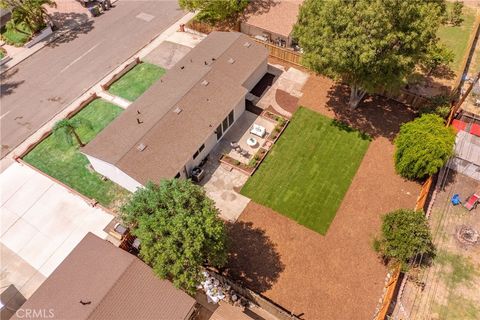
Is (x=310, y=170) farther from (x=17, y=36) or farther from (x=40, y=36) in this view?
(x=17, y=36)

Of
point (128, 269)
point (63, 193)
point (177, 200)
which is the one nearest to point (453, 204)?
point (177, 200)

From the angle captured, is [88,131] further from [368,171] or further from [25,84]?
[368,171]

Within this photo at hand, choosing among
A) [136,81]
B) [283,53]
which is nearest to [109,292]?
[136,81]

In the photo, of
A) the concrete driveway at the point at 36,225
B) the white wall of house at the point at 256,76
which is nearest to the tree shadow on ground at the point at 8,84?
the concrete driveway at the point at 36,225

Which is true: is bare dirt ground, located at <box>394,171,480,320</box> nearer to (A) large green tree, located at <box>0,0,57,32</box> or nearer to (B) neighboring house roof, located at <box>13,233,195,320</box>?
(B) neighboring house roof, located at <box>13,233,195,320</box>

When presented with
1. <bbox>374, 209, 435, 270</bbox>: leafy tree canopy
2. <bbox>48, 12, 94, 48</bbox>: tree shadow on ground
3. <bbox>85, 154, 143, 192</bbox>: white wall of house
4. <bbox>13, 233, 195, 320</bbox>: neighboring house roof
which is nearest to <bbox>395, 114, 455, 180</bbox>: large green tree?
<bbox>374, 209, 435, 270</bbox>: leafy tree canopy

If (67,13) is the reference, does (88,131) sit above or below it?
below
